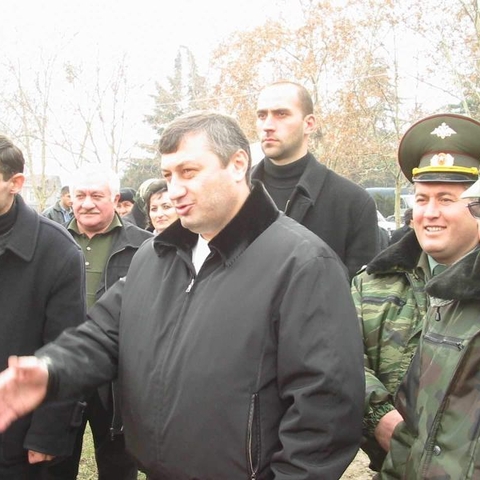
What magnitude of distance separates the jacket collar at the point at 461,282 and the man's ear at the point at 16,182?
1955 millimetres

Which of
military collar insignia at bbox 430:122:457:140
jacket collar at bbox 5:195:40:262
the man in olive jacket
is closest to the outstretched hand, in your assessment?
jacket collar at bbox 5:195:40:262

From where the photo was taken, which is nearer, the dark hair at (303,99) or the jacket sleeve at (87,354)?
the jacket sleeve at (87,354)

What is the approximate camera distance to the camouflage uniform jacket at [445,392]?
218cm

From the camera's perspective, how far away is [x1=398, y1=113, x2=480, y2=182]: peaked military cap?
2.91m

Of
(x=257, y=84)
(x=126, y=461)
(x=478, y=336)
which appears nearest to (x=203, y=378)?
(x=478, y=336)

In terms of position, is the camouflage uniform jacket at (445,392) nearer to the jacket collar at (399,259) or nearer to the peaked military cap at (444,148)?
the jacket collar at (399,259)

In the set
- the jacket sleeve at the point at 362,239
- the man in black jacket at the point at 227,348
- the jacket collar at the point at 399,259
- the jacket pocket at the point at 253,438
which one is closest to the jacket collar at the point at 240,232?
the man in black jacket at the point at 227,348

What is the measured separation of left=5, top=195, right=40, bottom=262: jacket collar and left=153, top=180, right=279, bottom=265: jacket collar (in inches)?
31.4

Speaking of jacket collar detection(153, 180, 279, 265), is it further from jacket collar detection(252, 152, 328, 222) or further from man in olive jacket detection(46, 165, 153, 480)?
man in olive jacket detection(46, 165, 153, 480)

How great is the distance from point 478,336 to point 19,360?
1556 mm

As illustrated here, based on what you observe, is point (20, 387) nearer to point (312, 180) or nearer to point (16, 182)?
point (16, 182)

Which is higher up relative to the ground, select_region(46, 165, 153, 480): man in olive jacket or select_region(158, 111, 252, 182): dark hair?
select_region(158, 111, 252, 182): dark hair

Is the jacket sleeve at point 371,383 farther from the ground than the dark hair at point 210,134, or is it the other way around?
the dark hair at point 210,134

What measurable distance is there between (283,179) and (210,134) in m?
1.80
